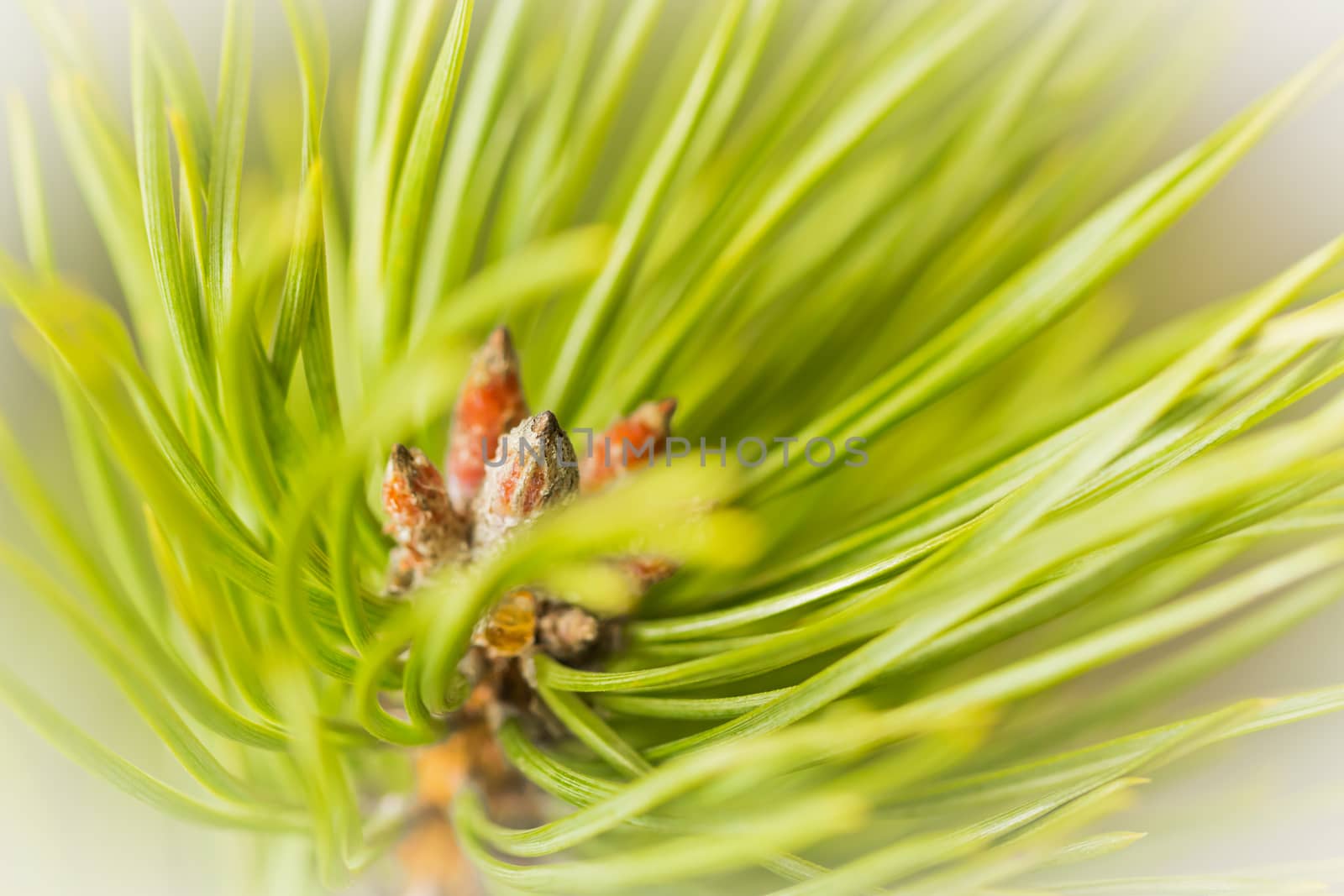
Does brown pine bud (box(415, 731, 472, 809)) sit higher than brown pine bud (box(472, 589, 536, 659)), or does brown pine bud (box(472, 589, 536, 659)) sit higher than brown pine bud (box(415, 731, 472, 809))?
brown pine bud (box(472, 589, 536, 659))

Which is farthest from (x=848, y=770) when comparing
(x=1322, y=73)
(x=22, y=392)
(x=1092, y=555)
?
(x=22, y=392)

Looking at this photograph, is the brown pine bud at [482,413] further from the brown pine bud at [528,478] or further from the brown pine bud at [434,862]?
the brown pine bud at [434,862]

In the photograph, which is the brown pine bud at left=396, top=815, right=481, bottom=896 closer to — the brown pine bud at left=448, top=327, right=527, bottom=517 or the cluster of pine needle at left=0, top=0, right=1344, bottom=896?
the cluster of pine needle at left=0, top=0, right=1344, bottom=896

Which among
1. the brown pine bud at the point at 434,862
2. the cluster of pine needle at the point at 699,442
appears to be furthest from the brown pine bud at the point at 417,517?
the brown pine bud at the point at 434,862

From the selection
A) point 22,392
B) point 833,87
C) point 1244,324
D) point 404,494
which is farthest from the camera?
point 22,392

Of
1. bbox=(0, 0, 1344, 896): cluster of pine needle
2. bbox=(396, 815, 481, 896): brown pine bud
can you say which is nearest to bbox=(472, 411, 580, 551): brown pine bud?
bbox=(0, 0, 1344, 896): cluster of pine needle

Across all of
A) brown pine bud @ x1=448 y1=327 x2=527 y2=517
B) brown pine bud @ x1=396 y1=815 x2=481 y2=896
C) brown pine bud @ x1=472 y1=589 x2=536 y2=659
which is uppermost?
brown pine bud @ x1=448 y1=327 x2=527 y2=517

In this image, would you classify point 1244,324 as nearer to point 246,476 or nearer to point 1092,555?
point 1092,555
